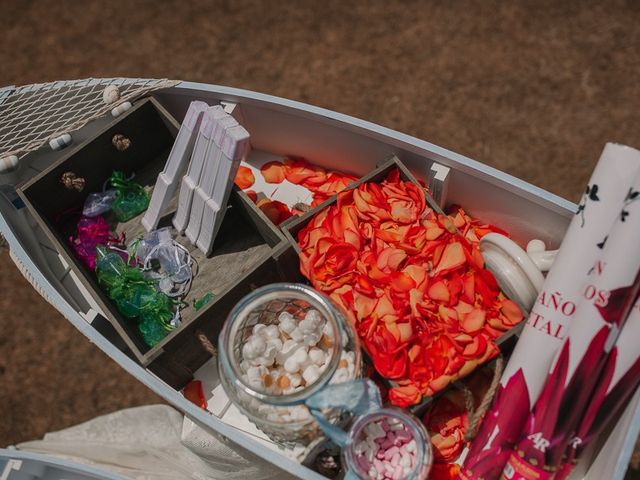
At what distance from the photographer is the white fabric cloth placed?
1.53 metres

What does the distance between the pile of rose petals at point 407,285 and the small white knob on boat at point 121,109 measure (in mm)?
676

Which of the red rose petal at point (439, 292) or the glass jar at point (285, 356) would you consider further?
the red rose petal at point (439, 292)

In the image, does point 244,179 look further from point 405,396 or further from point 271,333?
point 405,396

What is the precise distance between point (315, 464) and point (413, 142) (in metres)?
0.82

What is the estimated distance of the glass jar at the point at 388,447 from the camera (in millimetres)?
1057

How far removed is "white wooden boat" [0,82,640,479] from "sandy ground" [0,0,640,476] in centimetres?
101

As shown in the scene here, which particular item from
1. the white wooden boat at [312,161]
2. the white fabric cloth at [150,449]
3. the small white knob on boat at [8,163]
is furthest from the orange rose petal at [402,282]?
the small white knob on boat at [8,163]

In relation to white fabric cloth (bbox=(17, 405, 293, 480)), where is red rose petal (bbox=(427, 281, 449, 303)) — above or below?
above

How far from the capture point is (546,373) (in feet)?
3.61

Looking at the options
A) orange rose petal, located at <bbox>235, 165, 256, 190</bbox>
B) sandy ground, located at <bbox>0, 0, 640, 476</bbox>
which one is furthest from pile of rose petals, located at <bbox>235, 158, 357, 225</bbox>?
sandy ground, located at <bbox>0, 0, 640, 476</bbox>

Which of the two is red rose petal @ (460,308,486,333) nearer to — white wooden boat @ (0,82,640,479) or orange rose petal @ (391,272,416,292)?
orange rose petal @ (391,272,416,292)

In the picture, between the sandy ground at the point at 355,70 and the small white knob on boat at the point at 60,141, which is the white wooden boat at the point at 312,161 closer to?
the small white knob on boat at the point at 60,141

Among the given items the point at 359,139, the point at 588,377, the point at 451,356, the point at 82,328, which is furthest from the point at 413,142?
the point at 82,328

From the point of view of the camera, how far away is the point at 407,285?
124cm
